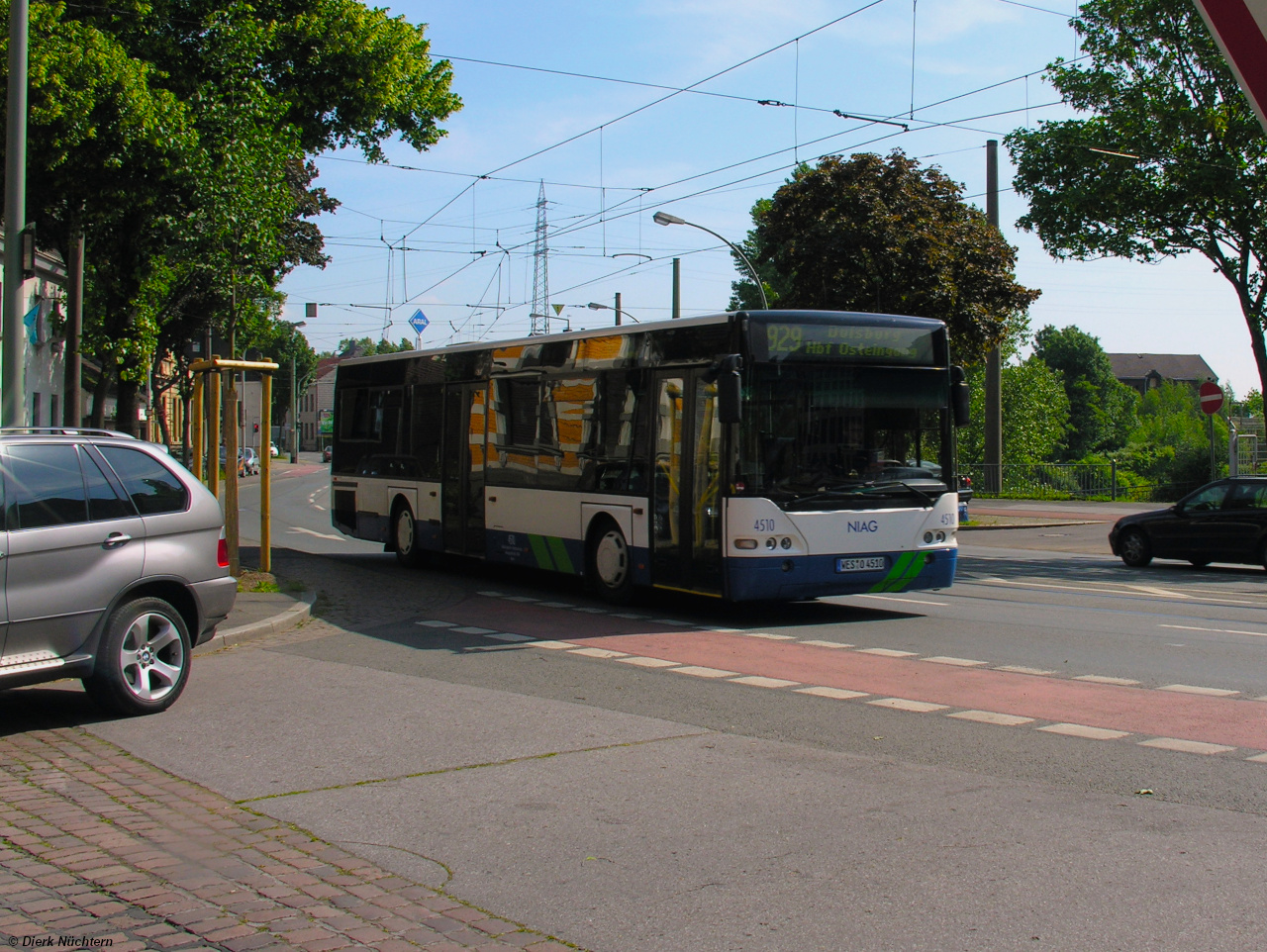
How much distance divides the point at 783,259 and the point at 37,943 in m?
27.8

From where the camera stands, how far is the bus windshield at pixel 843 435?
1222 cm

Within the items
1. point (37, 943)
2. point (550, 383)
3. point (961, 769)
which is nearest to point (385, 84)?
point (550, 383)

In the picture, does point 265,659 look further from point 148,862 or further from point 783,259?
point 783,259

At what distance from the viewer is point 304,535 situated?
27484 mm

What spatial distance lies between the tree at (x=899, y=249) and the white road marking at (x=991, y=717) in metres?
21.7

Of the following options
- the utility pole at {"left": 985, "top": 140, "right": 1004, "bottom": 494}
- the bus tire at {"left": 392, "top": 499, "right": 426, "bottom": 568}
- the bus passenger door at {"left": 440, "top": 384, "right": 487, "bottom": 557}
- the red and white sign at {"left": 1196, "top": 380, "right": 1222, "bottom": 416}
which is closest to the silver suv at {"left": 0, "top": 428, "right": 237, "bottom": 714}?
the bus passenger door at {"left": 440, "top": 384, "right": 487, "bottom": 557}

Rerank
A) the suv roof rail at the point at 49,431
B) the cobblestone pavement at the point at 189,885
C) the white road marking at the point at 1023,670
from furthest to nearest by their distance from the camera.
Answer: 1. the white road marking at the point at 1023,670
2. the suv roof rail at the point at 49,431
3. the cobblestone pavement at the point at 189,885

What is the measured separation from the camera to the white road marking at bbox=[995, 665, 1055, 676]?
31.9 ft

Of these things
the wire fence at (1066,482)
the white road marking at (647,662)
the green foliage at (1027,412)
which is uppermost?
the green foliage at (1027,412)

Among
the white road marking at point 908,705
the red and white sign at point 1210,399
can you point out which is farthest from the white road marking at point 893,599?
the red and white sign at point 1210,399

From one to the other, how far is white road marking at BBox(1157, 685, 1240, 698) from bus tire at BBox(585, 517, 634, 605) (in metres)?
5.99

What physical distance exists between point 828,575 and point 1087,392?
106002 millimetres

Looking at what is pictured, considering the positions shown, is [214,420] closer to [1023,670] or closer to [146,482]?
[146,482]

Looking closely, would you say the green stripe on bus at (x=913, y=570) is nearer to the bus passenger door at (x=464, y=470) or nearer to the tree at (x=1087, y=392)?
the bus passenger door at (x=464, y=470)
